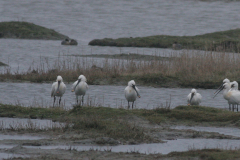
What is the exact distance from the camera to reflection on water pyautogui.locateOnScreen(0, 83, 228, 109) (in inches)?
818

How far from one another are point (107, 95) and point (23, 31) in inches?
1354

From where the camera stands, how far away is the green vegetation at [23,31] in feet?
179

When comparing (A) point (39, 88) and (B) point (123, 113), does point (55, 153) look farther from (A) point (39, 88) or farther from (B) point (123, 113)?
(A) point (39, 88)

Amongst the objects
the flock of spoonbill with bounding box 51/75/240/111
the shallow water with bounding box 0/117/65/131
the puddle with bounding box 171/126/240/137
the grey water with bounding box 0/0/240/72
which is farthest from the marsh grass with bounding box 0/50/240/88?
the grey water with bounding box 0/0/240/72

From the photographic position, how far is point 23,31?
2154 inches

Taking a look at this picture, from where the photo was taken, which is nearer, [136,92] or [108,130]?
[108,130]

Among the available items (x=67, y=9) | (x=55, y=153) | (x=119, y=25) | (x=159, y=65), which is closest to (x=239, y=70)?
(x=159, y=65)

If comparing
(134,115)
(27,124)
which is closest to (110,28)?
(134,115)

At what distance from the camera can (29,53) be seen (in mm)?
42531

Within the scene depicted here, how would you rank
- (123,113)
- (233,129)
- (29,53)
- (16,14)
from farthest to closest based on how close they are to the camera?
1. (16,14)
2. (29,53)
3. (123,113)
4. (233,129)

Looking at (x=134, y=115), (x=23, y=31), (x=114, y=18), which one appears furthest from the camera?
(x=114, y=18)

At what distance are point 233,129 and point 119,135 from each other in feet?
12.5

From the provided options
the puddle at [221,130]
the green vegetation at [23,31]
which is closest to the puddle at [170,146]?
the puddle at [221,130]

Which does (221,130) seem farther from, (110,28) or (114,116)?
(110,28)
